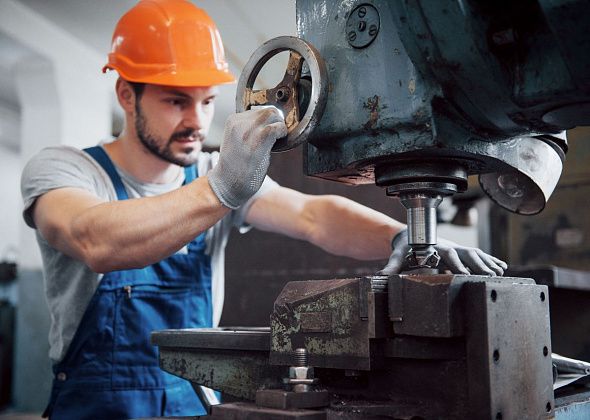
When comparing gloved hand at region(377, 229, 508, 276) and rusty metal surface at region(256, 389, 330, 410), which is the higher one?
gloved hand at region(377, 229, 508, 276)

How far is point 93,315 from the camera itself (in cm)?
170

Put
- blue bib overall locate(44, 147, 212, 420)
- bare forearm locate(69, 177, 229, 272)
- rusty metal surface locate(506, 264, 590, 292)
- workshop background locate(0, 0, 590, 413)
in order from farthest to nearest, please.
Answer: workshop background locate(0, 0, 590, 413)
rusty metal surface locate(506, 264, 590, 292)
blue bib overall locate(44, 147, 212, 420)
bare forearm locate(69, 177, 229, 272)

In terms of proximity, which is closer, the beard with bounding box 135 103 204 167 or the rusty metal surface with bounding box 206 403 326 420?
the rusty metal surface with bounding box 206 403 326 420

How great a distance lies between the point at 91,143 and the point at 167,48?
365 centimetres

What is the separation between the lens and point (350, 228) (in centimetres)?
188

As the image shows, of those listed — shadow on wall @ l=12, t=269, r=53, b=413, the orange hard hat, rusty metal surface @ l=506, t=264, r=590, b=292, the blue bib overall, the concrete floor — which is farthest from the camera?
shadow on wall @ l=12, t=269, r=53, b=413

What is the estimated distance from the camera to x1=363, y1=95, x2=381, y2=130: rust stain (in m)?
0.93

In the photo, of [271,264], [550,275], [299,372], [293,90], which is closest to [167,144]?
[293,90]

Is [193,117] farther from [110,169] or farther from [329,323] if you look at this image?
[329,323]

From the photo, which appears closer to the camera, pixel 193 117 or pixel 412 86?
pixel 412 86

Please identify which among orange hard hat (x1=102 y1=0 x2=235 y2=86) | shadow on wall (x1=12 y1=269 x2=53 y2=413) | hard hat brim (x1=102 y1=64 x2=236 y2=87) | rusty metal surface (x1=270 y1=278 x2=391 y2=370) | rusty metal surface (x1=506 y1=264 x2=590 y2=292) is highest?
orange hard hat (x1=102 y1=0 x2=235 y2=86)

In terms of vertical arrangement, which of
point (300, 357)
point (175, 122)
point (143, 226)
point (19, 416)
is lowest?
point (19, 416)

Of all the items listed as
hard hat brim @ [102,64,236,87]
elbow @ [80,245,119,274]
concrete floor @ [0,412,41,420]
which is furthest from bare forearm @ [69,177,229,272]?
concrete floor @ [0,412,41,420]

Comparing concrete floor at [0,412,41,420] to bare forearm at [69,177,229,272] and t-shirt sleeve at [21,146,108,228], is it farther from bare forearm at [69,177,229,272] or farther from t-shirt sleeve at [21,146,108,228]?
bare forearm at [69,177,229,272]
